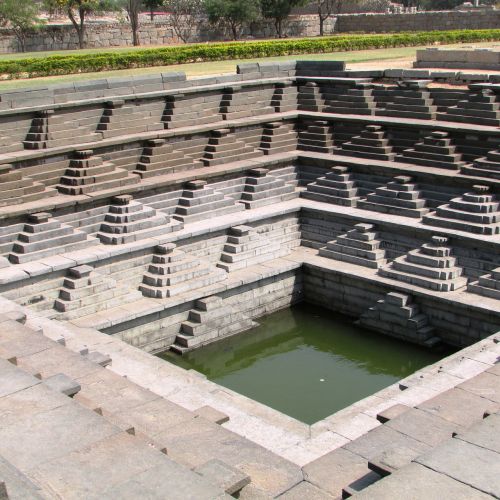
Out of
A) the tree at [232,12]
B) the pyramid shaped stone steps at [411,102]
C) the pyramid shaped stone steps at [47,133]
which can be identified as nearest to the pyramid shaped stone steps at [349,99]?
the pyramid shaped stone steps at [411,102]

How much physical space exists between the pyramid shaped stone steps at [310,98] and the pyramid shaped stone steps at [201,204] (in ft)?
15.4

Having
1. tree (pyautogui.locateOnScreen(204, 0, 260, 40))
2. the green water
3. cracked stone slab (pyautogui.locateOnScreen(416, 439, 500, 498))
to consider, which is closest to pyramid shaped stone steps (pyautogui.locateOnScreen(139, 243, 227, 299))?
the green water

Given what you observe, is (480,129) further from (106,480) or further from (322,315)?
(106,480)

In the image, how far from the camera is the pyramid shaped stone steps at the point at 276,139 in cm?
2045

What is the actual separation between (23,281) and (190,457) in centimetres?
732

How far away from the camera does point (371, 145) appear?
19688 mm

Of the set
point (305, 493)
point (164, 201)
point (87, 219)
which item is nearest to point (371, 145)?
point (164, 201)

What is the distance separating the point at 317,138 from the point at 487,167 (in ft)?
15.9

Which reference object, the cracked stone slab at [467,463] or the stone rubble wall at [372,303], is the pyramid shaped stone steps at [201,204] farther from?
the cracked stone slab at [467,463]

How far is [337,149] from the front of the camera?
20.4 m

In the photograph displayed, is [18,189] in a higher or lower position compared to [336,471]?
higher

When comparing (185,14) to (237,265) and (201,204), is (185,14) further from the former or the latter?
(237,265)

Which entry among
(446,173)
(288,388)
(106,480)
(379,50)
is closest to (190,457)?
(106,480)

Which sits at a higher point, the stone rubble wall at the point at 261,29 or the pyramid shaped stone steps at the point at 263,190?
the stone rubble wall at the point at 261,29
